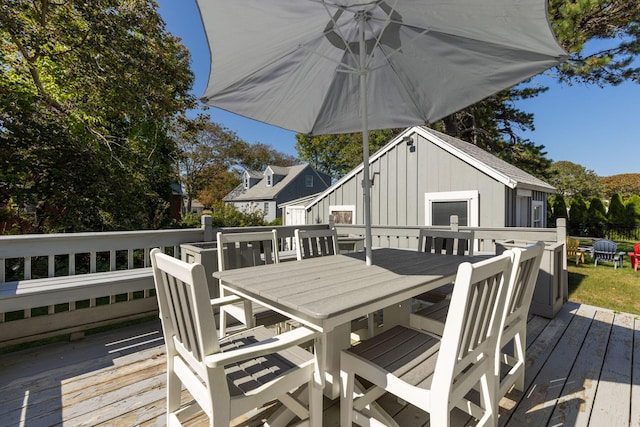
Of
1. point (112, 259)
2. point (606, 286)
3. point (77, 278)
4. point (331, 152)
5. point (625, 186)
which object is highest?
point (331, 152)

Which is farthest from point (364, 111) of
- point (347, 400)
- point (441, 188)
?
point (441, 188)

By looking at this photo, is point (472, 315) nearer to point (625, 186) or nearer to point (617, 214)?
point (617, 214)

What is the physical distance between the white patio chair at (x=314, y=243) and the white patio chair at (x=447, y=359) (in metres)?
1.40

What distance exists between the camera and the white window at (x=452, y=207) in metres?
6.52

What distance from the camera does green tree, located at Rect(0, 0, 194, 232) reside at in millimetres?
5964

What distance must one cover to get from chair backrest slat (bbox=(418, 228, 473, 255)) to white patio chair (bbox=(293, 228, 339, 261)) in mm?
1020

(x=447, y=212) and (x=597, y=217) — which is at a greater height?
(x=447, y=212)

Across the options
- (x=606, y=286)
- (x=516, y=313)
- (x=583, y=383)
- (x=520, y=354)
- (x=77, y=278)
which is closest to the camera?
(x=516, y=313)

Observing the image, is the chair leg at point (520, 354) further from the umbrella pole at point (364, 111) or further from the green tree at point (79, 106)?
the green tree at point (79, 106)

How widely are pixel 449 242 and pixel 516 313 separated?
1310 mm

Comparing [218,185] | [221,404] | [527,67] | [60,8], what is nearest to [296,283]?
[221,404]

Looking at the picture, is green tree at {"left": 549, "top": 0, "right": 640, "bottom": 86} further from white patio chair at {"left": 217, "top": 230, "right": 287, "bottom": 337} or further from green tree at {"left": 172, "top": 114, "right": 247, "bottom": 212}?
green tree at {"left": 172, "top": 114, "right": 247, "bottom": 212}

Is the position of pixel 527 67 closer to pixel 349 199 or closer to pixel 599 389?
pixel 599 389

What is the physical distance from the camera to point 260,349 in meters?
1.26
